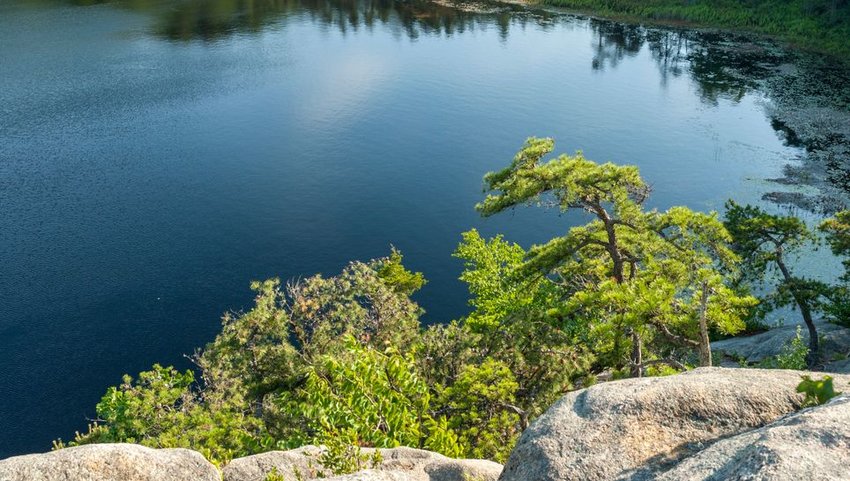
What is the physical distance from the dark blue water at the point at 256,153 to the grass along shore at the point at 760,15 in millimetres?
11590

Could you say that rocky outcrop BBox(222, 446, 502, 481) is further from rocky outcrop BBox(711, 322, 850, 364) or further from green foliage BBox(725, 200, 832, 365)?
green foliage BBox(725, 200, 832, 365)

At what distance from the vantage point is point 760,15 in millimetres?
123688

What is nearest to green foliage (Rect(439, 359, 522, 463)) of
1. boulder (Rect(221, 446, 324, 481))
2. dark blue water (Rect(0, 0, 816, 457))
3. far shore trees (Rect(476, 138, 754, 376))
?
far shore trees (Rect(476, 138, 754, 376))

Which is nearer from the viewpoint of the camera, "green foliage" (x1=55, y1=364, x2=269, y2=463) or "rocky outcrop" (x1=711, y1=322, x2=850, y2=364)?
"green foliage" (x1=55, y1=364, x2=269, y2=463)

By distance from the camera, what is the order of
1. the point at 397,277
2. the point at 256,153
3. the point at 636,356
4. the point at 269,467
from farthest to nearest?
the point at 256,153 → the point at 397,277 → the point at 636,356 → the point at 269,467

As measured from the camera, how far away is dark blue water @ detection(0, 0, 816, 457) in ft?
166

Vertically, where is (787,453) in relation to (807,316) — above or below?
above

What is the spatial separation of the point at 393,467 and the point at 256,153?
217ft

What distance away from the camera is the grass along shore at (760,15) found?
363ft

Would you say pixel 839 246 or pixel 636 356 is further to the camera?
pixel 839 246

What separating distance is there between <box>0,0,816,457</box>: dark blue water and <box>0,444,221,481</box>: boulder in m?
33.1

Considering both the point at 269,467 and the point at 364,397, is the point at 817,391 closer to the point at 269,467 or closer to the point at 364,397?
the point at 364,397

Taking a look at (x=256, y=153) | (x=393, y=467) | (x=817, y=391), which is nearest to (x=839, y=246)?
Result: (x=817, y=391)

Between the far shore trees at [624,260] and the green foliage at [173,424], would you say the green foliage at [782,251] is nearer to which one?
the far shore trees at [624,260]
